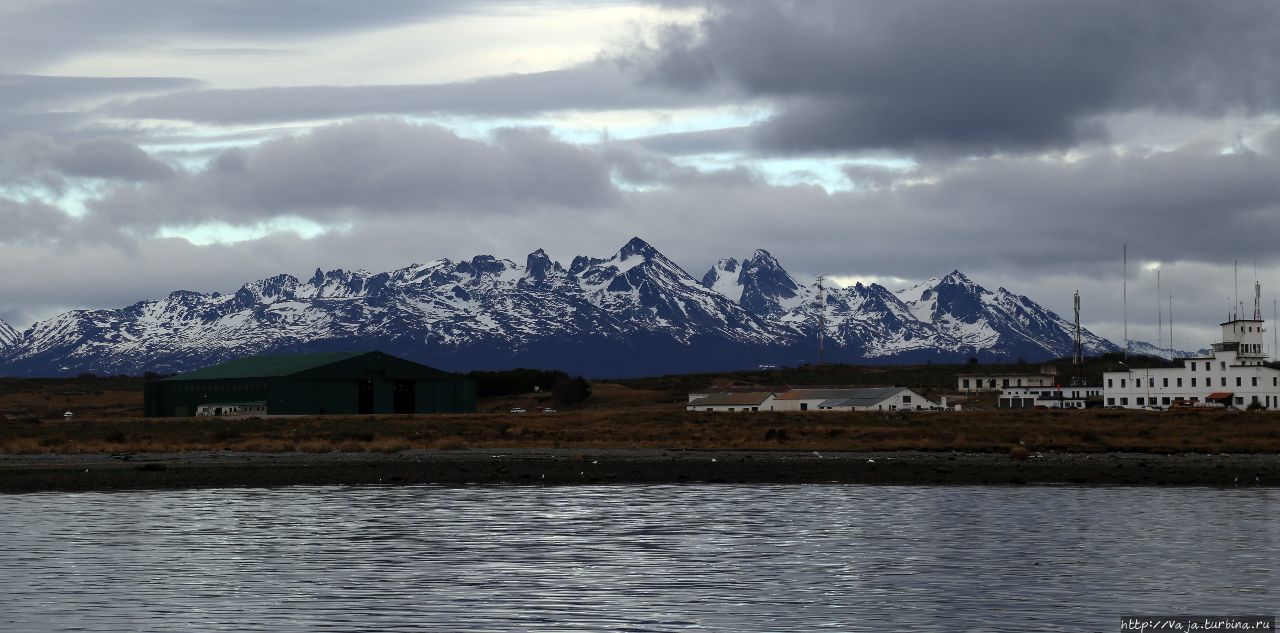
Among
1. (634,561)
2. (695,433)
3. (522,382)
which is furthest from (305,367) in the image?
(634,561)

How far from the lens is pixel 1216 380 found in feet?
484

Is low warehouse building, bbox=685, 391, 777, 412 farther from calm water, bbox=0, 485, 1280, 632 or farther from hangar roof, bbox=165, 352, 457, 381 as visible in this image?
calm water, bbox=0, 485, 1280, 632

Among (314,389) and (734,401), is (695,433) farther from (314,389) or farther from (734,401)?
(314,389)

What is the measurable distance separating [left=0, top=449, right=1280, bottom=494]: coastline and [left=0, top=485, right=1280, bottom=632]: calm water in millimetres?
7988

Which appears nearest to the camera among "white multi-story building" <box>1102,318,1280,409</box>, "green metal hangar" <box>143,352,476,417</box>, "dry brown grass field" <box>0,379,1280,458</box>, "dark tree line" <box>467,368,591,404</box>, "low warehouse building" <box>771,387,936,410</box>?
"dry brown grass field" <box>0,379,1280,458</box>

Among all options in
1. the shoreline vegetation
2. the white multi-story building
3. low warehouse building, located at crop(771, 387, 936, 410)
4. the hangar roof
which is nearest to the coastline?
the shoreline vegetation

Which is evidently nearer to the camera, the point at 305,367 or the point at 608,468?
the point at 608,468

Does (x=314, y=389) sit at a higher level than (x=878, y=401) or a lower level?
higher

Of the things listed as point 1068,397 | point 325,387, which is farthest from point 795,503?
point 1068,397

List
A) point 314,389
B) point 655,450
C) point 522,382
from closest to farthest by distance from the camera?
1. point 655,450
2. point 314,389
3. point 522,382

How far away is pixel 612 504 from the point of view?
49.1 metres

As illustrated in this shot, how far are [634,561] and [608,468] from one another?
32552 millimetres

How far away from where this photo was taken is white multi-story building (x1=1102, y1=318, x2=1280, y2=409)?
143375 mm

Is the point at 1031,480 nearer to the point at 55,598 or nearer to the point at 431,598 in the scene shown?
the point at 431,598
